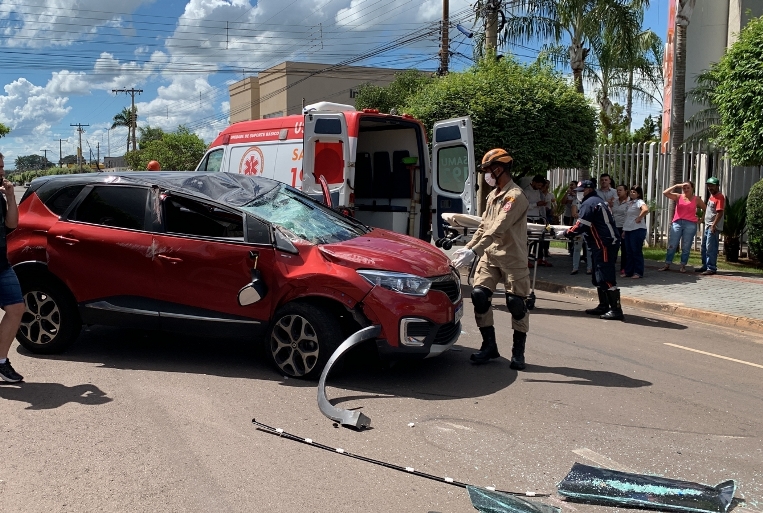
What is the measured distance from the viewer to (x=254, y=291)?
5820 mm

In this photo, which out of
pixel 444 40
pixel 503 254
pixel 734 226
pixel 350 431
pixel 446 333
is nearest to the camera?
pixel 350 431

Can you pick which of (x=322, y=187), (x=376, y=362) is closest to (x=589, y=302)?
(x=322, y=187)

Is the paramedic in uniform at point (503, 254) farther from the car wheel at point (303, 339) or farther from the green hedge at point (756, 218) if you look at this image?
the green hedge at point (756, 218)

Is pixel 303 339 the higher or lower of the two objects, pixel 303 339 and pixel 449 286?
the lower

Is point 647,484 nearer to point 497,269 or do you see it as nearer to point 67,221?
point 497,269

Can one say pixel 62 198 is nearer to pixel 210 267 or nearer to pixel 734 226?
pixel 210 267

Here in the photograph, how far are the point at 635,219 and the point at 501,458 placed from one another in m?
8.56

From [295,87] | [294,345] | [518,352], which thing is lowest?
[518,352]

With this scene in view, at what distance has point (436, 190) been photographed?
11.0 m

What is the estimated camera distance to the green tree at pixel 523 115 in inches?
514

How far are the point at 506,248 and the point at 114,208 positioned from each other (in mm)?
3520

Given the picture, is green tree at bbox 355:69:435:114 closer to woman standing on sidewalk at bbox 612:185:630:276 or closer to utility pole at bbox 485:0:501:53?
utility pole at bbox 485:0:501:53

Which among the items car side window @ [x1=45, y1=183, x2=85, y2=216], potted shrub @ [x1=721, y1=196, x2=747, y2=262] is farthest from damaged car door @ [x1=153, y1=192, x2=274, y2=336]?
potted shrub @ [x1=721, y1=196, x2=747, y2=262]

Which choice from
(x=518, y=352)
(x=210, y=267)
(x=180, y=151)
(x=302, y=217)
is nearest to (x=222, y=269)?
(x=210, y=267)
